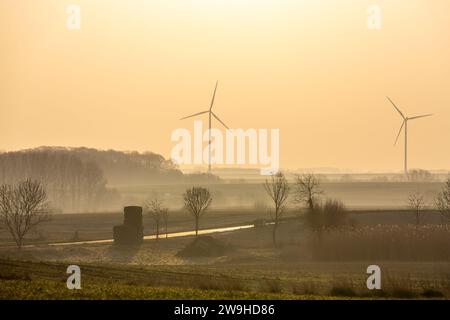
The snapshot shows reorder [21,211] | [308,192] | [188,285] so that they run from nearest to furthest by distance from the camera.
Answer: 1. [188,285]
2. [308,192]
3. [21,211]

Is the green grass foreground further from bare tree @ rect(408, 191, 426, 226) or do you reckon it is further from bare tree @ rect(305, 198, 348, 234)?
bare tree @ rect(408, 191, 426, 226)

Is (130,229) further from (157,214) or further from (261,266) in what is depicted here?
(261,266)

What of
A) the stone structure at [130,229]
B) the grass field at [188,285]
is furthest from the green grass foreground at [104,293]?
the stone structure at [130,229]

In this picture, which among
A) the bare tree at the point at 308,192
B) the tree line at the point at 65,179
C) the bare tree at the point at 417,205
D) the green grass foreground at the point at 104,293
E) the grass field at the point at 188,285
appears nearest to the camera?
the green grass foreground at the point at 104,293

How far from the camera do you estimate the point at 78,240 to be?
8556 centimetres

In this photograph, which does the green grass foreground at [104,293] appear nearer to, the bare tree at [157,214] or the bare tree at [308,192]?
the bare tree at [308,192]

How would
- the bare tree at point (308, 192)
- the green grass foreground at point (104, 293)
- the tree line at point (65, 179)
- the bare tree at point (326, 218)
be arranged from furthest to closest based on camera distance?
the tree line at point (65, 179) < the bare tree at point (308, 192) < the bare tree at point (326, 218) < the green grass foreground at point (104, 293)

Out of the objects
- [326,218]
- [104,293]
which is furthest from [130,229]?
[104,293]

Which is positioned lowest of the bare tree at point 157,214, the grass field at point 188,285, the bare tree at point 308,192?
the bare tree at point 157,214

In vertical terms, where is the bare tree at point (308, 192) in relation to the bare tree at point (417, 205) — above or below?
above

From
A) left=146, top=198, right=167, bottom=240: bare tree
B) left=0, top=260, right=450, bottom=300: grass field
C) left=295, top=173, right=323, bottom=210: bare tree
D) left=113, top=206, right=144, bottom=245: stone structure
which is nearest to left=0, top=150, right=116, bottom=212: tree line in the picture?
left=146, top=198, right=167, bottom=240: bare tree

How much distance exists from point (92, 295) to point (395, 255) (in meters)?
39.3
